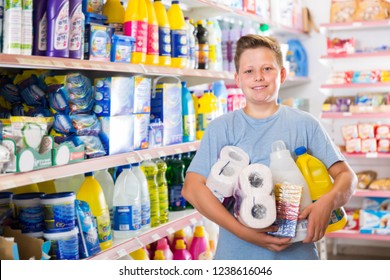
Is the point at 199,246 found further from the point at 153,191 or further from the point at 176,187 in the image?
the point at 153,191

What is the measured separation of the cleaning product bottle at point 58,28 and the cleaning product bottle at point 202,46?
4.79 ft

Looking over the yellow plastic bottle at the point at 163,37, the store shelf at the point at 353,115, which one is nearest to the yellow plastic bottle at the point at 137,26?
the yellow plastic bottle at the point at 163,37

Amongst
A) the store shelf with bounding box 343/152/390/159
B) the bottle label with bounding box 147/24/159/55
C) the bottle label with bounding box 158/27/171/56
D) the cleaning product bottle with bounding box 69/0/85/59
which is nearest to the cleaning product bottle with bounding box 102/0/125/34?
the bottle label with bounding box 147/24/159/55

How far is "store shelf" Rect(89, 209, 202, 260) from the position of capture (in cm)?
289

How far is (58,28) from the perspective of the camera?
2.56 meters

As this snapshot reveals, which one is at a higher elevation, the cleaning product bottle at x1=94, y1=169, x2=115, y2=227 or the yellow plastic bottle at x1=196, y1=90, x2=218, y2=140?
the yellow plastic bottle at x1=196, y1=90, x2=218, y2=140

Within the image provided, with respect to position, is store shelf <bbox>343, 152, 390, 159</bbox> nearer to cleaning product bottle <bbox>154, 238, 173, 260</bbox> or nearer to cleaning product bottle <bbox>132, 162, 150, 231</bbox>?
cleaning product bottle <bbox>154, 238, 173, 260</bbox>

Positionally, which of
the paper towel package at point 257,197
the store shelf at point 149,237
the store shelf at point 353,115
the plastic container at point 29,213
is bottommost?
the store shelf at point 149,237

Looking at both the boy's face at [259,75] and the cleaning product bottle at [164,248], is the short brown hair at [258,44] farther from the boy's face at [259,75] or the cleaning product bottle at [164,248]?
the cleaning product bottle at [164,248]

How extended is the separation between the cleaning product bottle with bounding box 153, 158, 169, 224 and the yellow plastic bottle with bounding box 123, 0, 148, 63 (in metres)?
0.73

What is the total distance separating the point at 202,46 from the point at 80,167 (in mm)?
1599

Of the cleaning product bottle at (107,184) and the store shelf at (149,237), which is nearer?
the store shelf at (149,237)

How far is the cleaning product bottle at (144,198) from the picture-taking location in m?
3.28

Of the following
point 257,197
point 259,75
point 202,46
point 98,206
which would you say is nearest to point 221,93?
point 202,46
